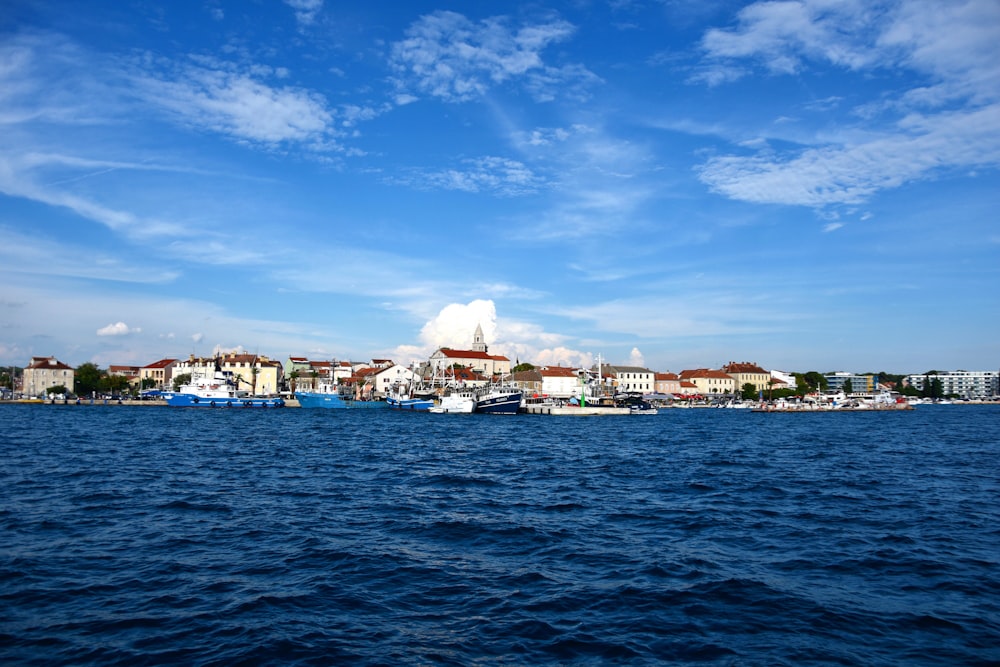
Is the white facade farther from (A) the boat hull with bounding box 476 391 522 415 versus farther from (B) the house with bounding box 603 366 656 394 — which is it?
(A) the boat hull with bounding box 476 391 522 415

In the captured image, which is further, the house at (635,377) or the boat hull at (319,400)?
the house at (635,377)

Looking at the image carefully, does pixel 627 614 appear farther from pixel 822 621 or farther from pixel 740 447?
pixel 740 447

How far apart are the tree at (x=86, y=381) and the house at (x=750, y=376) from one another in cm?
15828

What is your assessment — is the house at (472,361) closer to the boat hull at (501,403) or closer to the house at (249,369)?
the house at (249,369)

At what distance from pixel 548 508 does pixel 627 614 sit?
895 cm

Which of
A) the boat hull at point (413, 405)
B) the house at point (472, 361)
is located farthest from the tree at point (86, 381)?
the house at point (472, 361)

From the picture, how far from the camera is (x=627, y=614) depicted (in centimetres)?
1007

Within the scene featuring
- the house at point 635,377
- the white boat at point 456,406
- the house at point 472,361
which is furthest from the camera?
the house at point 472,361

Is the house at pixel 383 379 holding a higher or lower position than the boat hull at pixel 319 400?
higher

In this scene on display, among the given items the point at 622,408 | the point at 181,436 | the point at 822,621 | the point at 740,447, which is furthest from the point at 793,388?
the point at 822,621

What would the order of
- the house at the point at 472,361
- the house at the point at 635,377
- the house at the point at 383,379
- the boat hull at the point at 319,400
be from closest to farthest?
the boat hull at the point at 319,400, the house at the point at 383,379, the house at the point at 635,377, the house at the point at 472,361

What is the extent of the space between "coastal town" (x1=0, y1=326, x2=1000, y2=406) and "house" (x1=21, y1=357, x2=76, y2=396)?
0.18m

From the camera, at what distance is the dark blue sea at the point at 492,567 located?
8805 millimetres

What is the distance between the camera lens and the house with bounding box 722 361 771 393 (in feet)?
597
